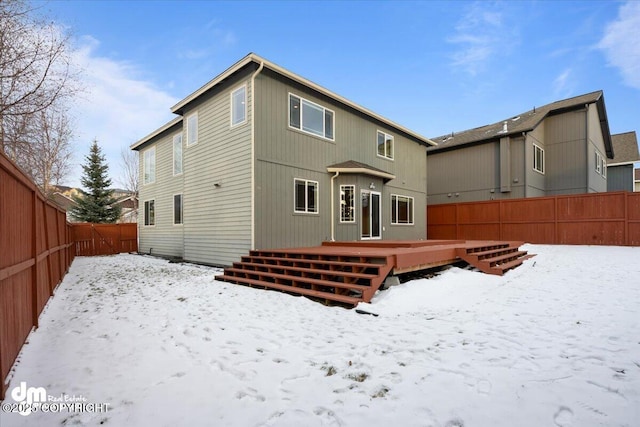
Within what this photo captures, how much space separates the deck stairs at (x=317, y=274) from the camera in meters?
5.50

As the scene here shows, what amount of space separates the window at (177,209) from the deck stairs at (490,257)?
1067cm

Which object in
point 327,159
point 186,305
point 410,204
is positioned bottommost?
point 186,305

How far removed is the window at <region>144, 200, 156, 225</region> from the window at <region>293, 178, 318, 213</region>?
30.7 ft

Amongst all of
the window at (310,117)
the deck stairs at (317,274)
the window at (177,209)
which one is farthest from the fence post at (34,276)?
the window at (177,209)

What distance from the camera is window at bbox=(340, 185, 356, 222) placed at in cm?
1066

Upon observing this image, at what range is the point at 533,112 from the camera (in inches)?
729

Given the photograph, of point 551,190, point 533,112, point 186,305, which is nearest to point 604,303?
point 186,305

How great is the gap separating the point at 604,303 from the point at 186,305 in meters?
6.80

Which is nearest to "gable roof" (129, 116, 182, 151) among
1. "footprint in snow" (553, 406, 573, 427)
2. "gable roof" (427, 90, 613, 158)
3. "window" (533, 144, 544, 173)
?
"footprint in snow" (553, 406, 573, 427)

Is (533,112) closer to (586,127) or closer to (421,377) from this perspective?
(586,127)

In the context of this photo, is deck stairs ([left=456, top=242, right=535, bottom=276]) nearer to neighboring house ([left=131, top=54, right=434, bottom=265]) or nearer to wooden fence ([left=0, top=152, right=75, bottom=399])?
neighboring house ([left=131, top=54, right=434, bottom=265])

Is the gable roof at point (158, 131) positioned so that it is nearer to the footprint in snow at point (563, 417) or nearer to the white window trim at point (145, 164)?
the white window trim at point (145, 164)

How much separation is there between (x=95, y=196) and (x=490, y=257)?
91.7ft

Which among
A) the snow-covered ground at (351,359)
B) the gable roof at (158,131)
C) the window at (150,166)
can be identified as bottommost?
the snow-covered ground at (351,359)
